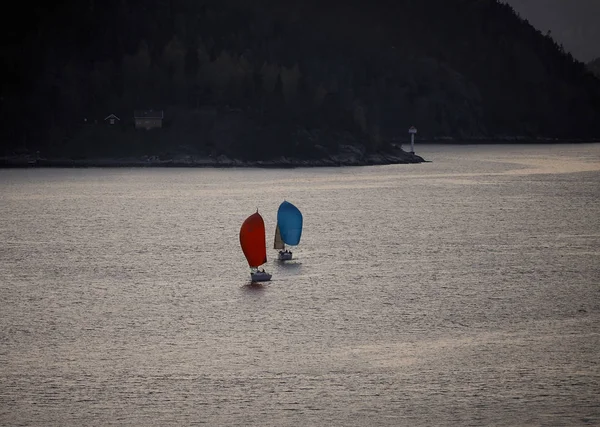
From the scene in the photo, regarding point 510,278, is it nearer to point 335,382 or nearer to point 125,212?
point 335,382

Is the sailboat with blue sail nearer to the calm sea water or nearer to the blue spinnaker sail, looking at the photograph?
the blue spinnaker sail

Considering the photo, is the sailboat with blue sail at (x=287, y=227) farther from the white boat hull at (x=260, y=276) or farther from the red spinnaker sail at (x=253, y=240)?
the white boat hull at (x=260, y=276)

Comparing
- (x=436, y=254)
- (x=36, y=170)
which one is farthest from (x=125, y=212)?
(x=36, y=170)

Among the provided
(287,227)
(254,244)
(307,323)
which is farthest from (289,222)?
(307,323)

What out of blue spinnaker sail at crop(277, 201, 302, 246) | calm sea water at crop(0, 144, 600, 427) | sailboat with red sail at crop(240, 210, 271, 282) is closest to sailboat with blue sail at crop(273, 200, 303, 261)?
blue spinnaker sail at crop(277, 201, 302, 246)

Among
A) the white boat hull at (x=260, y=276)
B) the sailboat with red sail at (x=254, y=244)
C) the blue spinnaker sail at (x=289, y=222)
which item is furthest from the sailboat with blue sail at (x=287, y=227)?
the white boat hull at (x=260, y=276)

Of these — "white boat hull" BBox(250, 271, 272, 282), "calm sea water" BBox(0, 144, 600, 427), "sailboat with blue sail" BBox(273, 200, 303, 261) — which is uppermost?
"sailboat with blue sail" BBox(273, 200, 303, 261)

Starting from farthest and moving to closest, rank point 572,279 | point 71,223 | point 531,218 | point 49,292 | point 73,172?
point 73,172 < point 531,218 < point 71,223 < point 572,279 < point 49,292
